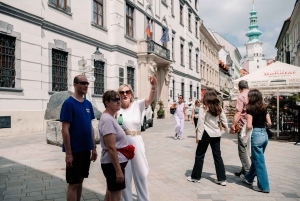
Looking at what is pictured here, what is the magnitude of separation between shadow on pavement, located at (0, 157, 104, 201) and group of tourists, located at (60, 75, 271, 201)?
91cm

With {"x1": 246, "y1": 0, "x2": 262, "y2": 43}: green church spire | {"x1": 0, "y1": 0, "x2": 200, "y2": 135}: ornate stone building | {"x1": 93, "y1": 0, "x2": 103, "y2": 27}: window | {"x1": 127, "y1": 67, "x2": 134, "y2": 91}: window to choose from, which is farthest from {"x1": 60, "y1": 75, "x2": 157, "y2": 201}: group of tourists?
{"x1": 246, "y1": 0, "x2": 262, "y2": 43}: green church spire

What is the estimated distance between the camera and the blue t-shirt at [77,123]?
3.15m

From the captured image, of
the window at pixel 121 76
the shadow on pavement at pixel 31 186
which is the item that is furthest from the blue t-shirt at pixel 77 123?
the window at pixel 121 76

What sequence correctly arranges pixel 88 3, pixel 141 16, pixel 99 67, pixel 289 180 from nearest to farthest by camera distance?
pixel 289 180 → pixel 88 3 → pixel 99 67 → pixel 141 16

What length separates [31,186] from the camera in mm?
4551

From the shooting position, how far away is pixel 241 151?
17.5ft

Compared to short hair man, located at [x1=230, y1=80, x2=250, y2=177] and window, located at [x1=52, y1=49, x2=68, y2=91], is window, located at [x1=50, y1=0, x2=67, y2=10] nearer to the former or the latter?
window, located at [x1=52, y1=49, x2=68, y2=91]

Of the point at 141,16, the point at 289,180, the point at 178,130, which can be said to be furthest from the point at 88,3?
the point at 289,180

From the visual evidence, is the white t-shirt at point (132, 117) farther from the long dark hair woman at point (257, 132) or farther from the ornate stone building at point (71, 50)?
the ornate stone building at point (71, 50)

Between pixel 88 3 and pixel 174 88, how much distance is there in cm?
1412

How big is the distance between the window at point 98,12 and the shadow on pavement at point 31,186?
40.6ft

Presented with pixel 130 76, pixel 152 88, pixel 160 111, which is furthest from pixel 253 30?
pixel 152 88

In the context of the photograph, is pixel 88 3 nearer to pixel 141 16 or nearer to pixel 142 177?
pixel 141 16

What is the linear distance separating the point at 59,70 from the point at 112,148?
1149 centimetres
